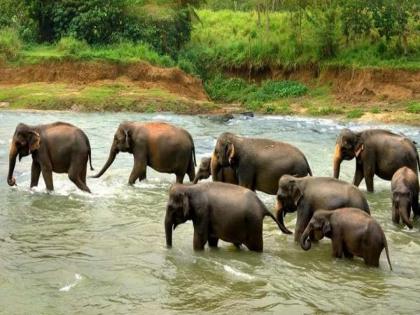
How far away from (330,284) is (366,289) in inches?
15.0

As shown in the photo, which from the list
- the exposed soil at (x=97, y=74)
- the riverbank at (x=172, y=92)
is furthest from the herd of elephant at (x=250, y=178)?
the exposed soil at (x=97, y=74)

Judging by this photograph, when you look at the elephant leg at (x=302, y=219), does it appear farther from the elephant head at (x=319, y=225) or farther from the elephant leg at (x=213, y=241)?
the elephant leg at (x=213, y=241)

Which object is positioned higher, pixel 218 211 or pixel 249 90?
pixel 218 211

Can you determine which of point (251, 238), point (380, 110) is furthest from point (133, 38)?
point (251, 238)

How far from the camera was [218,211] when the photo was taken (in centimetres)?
837

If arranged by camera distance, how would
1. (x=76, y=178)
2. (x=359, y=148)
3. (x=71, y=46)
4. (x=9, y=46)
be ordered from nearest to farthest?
(x=76, y=178) → (x=359, y=148) → (x=9, y=46) → (x=71, y=46)

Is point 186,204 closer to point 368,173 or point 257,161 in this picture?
point 257,161

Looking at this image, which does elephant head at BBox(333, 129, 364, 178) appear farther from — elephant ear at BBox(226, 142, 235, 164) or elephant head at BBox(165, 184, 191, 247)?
elephant head at BBox(165, 184, 191, 247)

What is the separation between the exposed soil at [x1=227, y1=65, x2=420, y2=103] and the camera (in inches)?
1097

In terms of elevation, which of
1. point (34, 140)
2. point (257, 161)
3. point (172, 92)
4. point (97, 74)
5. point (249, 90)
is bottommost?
point (249, 90)

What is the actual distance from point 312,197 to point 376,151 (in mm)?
3599

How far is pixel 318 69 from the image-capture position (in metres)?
31.8

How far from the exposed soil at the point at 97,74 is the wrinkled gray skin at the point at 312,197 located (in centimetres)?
1936

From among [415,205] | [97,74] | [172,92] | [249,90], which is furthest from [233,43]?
[415,205]
